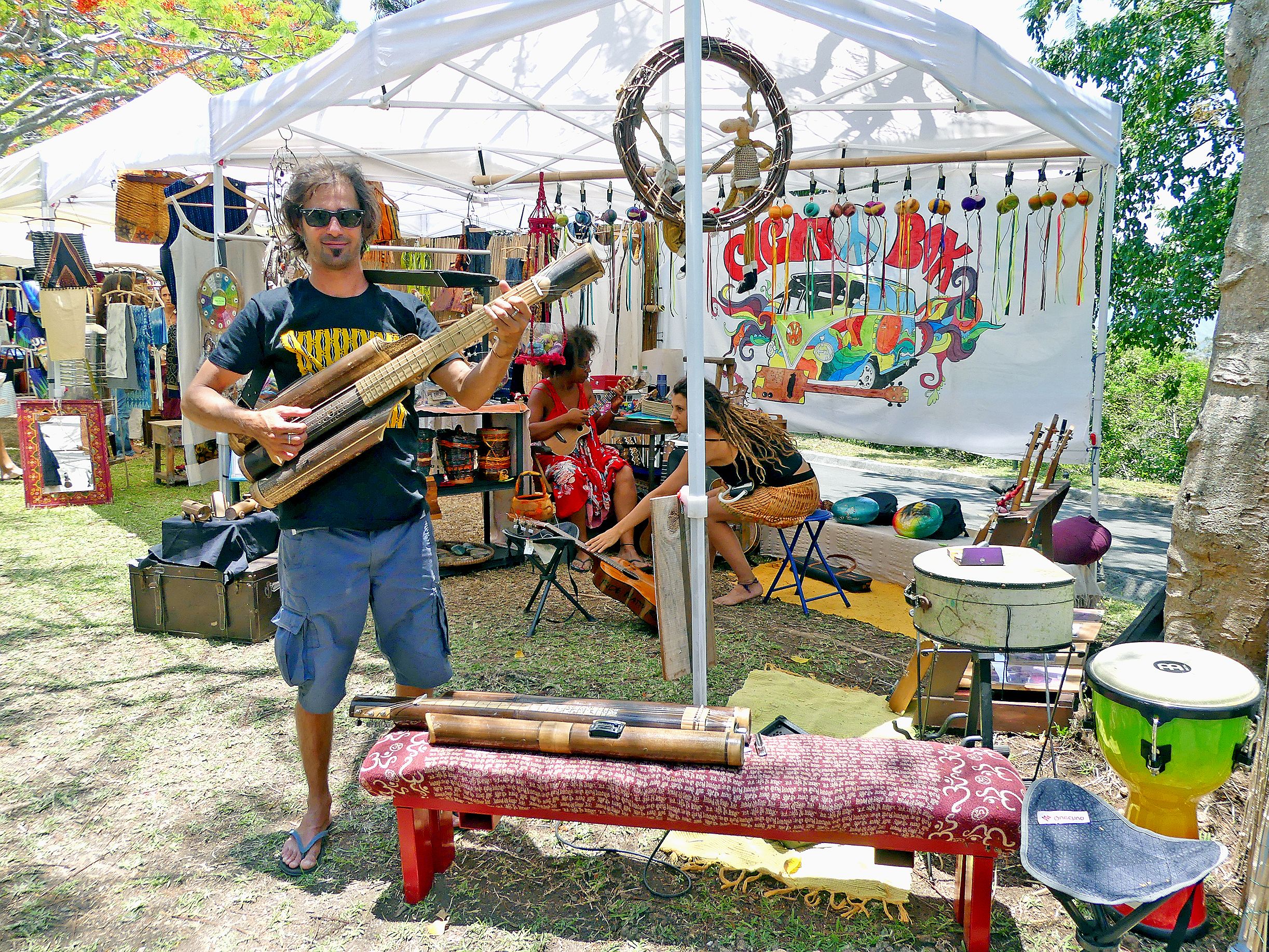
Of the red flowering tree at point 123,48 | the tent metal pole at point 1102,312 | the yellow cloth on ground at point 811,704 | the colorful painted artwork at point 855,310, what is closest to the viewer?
the yellow cloth on ground at point 811,704

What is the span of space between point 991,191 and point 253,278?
5672 mm

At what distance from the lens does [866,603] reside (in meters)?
5.17

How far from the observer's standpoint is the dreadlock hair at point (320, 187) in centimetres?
237

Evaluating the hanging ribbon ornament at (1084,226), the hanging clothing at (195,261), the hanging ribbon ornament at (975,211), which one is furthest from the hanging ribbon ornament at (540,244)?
the hanging ribbon ornament at (1084,226)

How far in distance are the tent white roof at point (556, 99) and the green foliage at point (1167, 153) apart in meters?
3.21

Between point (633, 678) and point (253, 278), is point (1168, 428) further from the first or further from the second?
point (253, 278)

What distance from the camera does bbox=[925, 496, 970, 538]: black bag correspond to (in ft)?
17.6

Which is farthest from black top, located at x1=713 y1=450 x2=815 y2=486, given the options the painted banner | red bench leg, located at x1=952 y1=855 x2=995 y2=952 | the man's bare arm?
the man's bare arm

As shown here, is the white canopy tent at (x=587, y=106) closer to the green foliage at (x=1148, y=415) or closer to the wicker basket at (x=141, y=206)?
the wicker basket at (x=141, y=206)

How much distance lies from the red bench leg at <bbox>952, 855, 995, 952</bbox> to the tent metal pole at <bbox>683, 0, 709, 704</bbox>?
3.13 ft

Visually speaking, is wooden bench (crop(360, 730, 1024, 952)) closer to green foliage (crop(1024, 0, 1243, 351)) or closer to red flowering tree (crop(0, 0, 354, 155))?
green foliage (crop(1024, 0, 1243, 351))

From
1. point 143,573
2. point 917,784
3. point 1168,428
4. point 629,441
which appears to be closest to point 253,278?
point 143,573

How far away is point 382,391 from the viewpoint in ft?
7.56

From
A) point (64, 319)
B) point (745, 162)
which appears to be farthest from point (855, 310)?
point (64, 319)
